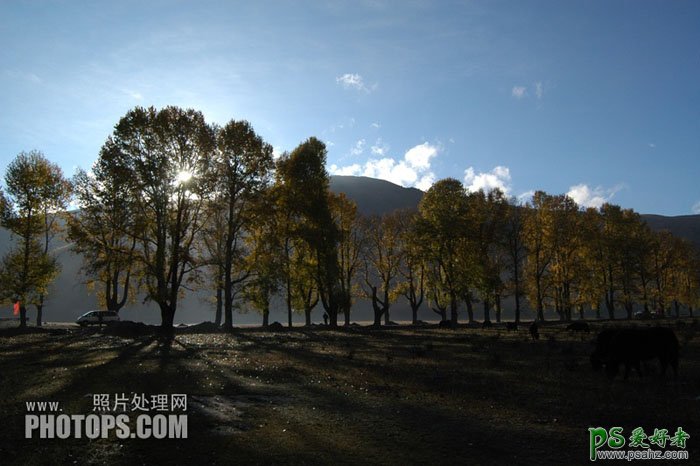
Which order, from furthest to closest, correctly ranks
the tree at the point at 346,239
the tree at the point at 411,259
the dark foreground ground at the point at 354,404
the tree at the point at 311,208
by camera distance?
1. the tree at the point at 411,259
2. the tree at the point at 346,239
3. the tree at the point at 311,208
4. the dark foreground ground at the point at 354,404

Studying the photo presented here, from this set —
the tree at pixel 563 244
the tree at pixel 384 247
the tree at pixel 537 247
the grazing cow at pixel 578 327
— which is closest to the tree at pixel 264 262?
the tree at pixel 384 247

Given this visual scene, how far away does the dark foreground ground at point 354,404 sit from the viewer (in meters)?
9.40

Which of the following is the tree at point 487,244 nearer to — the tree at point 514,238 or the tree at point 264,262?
the tree at point 514,238

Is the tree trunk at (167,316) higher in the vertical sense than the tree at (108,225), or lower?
lower

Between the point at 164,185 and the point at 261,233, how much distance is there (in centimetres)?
1314

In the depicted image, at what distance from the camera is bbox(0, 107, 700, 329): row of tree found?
39.2 m

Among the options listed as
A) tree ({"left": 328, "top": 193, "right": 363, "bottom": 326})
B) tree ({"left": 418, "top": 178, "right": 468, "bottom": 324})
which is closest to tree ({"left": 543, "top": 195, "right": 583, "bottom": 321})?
tree ({"left": 418, "top": 178, "right": 468, "bottom": 324})

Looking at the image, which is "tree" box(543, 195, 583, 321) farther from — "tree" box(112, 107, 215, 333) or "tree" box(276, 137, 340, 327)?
"tree" box(112, 107, 215, 333)

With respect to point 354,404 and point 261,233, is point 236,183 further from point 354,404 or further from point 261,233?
point 354,404

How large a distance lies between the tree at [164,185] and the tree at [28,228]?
17261 mm

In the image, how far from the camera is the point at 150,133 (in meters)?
39.5

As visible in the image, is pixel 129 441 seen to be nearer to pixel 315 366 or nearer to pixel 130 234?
pixel 315 366

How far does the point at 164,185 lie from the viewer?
39344 millimetres

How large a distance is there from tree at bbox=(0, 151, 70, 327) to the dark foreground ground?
2668 cm
